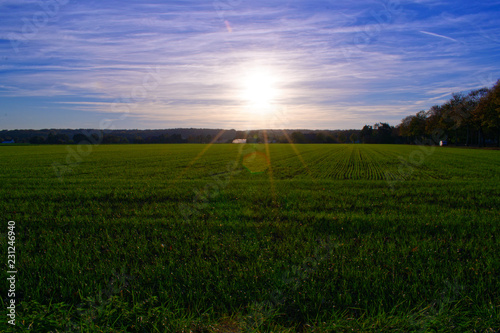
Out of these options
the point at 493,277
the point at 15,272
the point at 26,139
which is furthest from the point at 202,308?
the point at 26,139

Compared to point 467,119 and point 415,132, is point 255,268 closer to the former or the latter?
point 467,119

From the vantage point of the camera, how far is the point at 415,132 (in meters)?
Answer: 126

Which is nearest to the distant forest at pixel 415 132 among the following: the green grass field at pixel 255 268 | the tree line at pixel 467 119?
the tree line at pixel 467 119

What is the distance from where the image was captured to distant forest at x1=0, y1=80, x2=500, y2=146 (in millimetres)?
71750

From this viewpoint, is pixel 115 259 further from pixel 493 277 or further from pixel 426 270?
pixel 493 277

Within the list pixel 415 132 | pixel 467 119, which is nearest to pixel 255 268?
pixel 467 119

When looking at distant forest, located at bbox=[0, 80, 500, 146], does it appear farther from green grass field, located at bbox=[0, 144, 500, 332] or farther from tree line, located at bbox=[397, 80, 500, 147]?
green grass field, located at bbox=[0, 144, 500, 332]

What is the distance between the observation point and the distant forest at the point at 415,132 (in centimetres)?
7175

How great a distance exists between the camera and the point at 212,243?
6094 millimetres

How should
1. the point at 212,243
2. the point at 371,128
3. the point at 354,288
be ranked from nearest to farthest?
1. the point at 354,288
2. the point at 212,243
3. the point at 371,128

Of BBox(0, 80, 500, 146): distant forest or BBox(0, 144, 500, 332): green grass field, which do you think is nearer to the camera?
BBox(0, 144, 500, 332): green grass field

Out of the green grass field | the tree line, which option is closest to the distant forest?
the tree line

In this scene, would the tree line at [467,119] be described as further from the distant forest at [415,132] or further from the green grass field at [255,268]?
the green grass field at [255,268]

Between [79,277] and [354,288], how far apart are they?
173 inches
